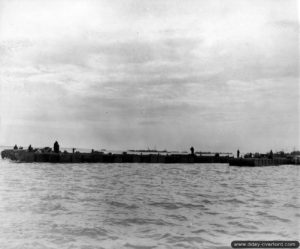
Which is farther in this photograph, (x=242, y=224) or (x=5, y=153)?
(x=5, y=153)

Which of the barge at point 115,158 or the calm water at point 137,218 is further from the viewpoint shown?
the barge at point 115,158

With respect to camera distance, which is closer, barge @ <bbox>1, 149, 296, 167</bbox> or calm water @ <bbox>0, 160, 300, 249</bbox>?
calm water @ <bbox>0, 160, 300, 249</bbox>

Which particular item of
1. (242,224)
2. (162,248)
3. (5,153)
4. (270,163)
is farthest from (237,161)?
(162,248)

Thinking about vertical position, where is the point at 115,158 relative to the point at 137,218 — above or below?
above

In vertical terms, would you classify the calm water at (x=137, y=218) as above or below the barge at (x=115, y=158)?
below

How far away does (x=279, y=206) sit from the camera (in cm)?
2022

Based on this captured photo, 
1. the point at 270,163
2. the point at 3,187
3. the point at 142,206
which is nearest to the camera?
the point at 142,206

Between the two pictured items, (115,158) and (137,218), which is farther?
(115,158)

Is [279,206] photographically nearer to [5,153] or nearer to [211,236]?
[211,236]

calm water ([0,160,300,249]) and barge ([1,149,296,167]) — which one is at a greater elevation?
barge ([1,149,296,167])

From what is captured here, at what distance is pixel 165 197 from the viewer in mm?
22250

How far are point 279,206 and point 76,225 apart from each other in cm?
1099

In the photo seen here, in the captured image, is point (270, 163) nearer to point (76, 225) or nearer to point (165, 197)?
point (165, 197)

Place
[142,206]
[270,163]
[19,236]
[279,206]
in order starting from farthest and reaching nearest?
[270,163] < [279,206] < [142,206] < [19,236]
